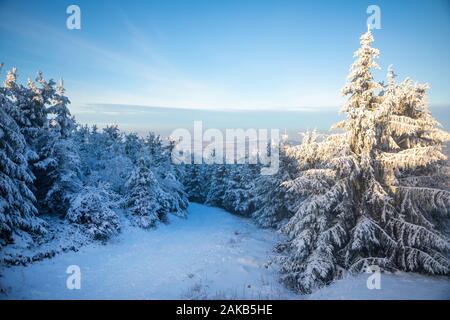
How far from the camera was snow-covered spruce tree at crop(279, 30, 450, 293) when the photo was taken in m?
10.5

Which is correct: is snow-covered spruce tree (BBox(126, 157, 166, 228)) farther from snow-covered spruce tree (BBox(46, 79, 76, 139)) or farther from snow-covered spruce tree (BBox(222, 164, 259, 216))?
snow-covered spruce tree (BBox(222, 164, 259, 216))

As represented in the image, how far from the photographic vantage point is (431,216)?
1298cm

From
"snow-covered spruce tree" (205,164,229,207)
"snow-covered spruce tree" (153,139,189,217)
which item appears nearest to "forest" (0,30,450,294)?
"snow-covered spruce tree" (153,139,189,217)

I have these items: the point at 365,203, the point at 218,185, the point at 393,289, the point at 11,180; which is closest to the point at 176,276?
the point at 11,180

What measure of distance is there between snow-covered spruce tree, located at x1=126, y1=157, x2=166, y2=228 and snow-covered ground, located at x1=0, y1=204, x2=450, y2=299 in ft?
8.76

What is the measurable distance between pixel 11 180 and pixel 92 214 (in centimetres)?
687

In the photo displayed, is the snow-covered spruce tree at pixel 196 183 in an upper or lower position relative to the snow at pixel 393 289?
lower

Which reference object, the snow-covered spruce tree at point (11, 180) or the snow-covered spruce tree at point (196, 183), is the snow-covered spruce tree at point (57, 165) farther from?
the snow-covered spruce tree at point (196, 183)

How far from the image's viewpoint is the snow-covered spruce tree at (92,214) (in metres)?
19.0

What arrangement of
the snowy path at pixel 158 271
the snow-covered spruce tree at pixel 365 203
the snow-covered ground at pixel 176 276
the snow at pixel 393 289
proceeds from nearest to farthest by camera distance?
the snow at pixel 393 289 < the snow-covered ground at pixel 176 276 < the snow-covered spruce tree at pixel 365 203 < the snowy path at pixel 158 271

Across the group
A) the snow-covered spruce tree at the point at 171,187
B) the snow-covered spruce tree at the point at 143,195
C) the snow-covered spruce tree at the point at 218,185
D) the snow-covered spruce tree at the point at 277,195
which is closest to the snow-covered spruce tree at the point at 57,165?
the snow-covered spruce tree at the point at 143,195


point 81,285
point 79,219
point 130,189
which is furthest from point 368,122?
point 130,189

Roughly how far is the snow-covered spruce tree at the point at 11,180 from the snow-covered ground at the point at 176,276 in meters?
2.46

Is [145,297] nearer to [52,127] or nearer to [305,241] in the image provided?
[305,241]
